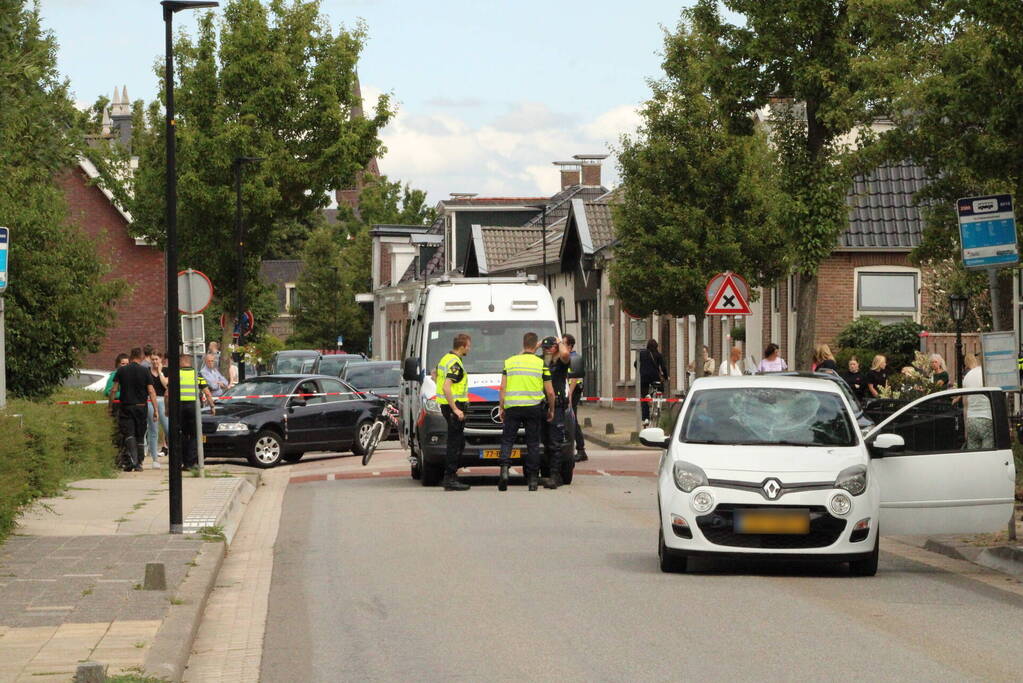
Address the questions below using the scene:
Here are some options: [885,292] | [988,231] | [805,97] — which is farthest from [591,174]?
[988,231]

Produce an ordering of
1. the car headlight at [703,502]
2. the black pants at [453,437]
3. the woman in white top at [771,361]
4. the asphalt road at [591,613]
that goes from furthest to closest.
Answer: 1. the woman in white top at [771,361]
2. the black pants at [453,437]
3. the car headlight at [703,502]
4. the asphalt road at [591,613]

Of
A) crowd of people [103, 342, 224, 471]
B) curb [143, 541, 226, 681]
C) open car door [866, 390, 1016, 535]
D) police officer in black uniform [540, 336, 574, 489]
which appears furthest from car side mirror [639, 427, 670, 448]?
crowd of people [103, 342, 224, 471]

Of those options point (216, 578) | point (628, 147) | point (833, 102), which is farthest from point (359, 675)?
point (628, 147)

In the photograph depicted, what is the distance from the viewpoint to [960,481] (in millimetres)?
12180

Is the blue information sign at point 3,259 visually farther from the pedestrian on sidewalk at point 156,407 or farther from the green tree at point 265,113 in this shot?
the green tree at point 265,113

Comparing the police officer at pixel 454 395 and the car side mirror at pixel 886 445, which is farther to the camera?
the police officer at pixel 454 395

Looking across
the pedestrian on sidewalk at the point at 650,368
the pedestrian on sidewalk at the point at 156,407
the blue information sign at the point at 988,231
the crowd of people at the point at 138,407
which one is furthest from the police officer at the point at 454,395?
the pedestrian on sidewalk at the point at 650,368

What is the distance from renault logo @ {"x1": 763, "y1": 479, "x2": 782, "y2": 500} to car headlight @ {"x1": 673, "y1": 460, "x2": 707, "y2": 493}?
16.8 inches

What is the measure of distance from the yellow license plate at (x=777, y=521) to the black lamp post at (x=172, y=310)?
539cm

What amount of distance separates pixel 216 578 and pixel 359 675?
435cm

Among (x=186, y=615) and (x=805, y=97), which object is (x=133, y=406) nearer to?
(x=805, y=97)

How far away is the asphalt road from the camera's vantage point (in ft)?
28.0

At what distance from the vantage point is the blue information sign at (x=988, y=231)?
42.7ft

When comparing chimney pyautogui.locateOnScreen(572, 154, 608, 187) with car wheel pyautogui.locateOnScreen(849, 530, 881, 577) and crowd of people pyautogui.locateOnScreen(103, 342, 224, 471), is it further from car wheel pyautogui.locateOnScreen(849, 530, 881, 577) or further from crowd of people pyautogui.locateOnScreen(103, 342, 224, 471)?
car wheel pyautogui.locateOnScreen(849, 530, 881, 577)
